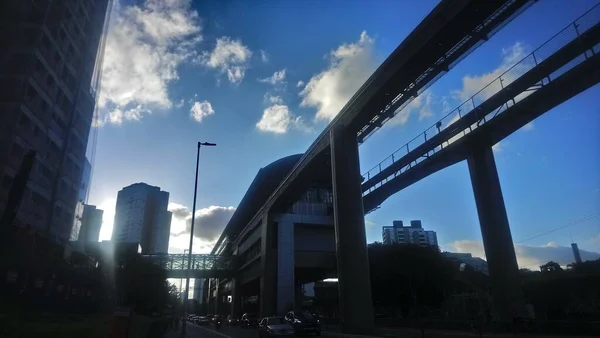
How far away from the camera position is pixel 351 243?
2922 centimetres

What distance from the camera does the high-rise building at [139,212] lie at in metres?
85.2

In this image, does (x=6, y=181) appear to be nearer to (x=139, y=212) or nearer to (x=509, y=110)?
(x=139, y=212)

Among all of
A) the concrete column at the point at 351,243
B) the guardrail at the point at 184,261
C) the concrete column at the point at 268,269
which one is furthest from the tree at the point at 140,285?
Answer: the concrete column at the point at 351,243

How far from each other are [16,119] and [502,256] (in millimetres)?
57324

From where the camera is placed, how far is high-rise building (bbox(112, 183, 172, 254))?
280 feet

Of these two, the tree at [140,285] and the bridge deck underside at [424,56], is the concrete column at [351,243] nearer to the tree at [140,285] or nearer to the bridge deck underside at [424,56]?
the bridge deck underside at [424,56]

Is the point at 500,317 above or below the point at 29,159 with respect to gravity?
below

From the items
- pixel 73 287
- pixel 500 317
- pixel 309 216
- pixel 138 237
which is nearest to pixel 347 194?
pixel 500 317

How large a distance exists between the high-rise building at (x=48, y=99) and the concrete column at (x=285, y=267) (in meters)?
31.9

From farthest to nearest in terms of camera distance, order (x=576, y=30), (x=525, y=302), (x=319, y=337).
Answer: (x=525, y=302) → (x=319, y=337) → (x=576, y=30)

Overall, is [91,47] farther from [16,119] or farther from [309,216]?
[309,216]

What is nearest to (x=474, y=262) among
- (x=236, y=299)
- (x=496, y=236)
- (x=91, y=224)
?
(x=236, y=299)

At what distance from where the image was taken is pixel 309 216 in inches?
2350

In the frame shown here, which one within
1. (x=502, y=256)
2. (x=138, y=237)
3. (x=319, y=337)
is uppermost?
(x=138, y=237)
